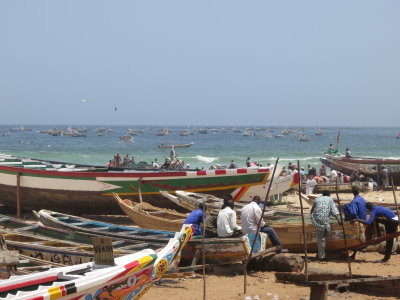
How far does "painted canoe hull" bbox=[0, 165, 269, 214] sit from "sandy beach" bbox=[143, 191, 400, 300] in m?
6.35

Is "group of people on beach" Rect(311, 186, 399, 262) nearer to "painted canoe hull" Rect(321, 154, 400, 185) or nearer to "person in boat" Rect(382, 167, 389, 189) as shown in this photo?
"painted canoe hull" Rect(321, 154, 400, 185)

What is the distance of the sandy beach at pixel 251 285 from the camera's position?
33.8 feet

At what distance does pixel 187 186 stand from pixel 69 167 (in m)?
5.75

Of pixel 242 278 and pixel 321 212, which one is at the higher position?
pixel 321 212

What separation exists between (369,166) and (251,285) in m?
21.6

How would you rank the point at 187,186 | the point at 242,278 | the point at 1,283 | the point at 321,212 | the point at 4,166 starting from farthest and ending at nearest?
the point at 4,166 < the point at 187,186 < the point at 321,212 < the point at 242,278 < the point at 1,283

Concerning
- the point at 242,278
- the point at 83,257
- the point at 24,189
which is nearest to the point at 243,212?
the point at 242,278

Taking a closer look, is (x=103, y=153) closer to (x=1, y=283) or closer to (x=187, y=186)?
(x=187, y=186)

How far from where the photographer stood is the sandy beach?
406 inches

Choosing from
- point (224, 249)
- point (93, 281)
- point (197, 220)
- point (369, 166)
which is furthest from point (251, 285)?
point (369, 166)

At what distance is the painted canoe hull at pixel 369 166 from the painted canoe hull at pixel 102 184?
9131mm

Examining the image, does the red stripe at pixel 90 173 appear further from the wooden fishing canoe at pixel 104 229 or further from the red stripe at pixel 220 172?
the wooden fishing canoe at pixel 104 229

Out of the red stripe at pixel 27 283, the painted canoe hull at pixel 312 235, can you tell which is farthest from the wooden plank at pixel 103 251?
the painted canoe hull at pixel 312 235

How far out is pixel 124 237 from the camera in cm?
1206
